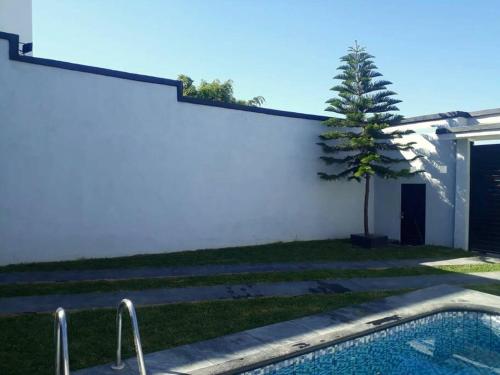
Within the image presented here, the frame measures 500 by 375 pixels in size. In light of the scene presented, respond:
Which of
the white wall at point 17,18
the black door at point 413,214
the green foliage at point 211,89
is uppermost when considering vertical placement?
the green foliage at point 211,89

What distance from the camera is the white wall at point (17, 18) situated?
13.6 metres

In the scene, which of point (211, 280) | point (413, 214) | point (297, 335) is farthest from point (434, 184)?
point (297, 335)

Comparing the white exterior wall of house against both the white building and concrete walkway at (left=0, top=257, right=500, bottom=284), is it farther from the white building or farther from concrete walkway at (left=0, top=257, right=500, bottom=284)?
concrete walkway at (left=0, top=257, right=500, bottom=284)

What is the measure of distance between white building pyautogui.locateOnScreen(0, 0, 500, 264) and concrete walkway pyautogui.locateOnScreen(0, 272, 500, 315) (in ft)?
10.8

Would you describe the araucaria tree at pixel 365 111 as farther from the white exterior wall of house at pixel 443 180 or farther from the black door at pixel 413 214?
the black door at pixel 413 214

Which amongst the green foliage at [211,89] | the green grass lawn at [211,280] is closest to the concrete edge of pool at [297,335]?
the green grass lawn at [211,280]

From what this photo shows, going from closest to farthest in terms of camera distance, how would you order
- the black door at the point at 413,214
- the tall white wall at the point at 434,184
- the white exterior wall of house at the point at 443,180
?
the white exterior wall of house at the point at 443,180, the tall white wall at the point at 434,184, the black door at the point at 413,214

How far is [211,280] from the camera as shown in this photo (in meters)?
8.35

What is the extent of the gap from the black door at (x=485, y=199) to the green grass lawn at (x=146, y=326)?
6.96 meters

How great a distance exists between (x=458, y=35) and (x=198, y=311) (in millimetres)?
12034

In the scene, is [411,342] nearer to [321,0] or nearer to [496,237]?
[496,237]

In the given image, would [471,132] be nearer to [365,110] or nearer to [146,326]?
[365,110]

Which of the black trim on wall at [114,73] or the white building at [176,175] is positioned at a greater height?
the black trim on wall at [114,73]

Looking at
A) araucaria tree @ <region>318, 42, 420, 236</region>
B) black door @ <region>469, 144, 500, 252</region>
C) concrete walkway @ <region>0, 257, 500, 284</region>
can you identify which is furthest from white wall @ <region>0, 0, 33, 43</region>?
black door @ <region>469, 144, 500, 252</region>
